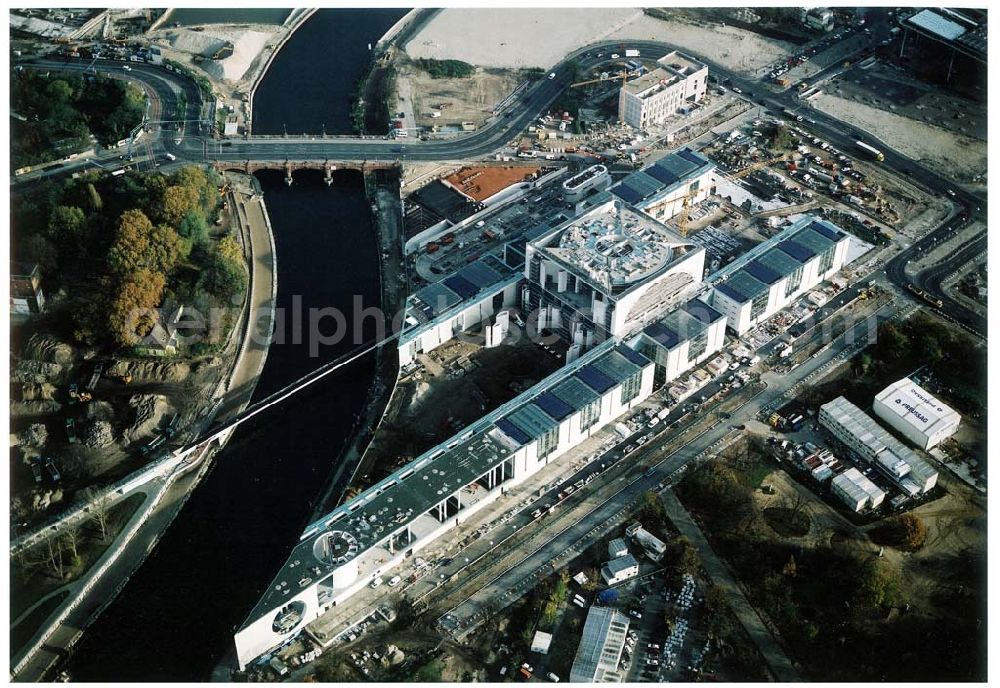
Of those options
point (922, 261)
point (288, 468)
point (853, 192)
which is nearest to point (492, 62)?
point (853, 192)

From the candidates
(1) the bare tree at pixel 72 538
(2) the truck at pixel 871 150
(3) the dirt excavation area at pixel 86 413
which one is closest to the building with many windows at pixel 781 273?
(2) the truck at pixel 871 150

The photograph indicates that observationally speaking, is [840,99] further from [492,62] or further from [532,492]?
[532,492]

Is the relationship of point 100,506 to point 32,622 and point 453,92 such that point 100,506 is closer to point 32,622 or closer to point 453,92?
point 32,622

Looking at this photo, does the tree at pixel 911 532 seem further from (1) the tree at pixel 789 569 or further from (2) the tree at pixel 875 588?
(1) the tree at pixel 789 569

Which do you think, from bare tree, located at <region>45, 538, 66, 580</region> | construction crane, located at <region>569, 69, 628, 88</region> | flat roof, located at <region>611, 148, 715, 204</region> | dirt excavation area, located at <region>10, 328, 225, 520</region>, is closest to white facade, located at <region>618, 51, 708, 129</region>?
construction crane, located at <region>569, 69, 628, 88</region>

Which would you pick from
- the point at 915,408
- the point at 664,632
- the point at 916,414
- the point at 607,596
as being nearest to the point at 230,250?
the point at 607,596

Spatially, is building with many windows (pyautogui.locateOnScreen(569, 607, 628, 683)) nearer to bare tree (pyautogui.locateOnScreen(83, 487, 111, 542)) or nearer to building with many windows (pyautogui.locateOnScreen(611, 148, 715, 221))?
bare tree (pyautogui.locateOnScreen(83, 487, 111, 542))

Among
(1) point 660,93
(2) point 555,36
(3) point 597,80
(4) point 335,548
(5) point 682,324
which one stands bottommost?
(4) point 335,548
